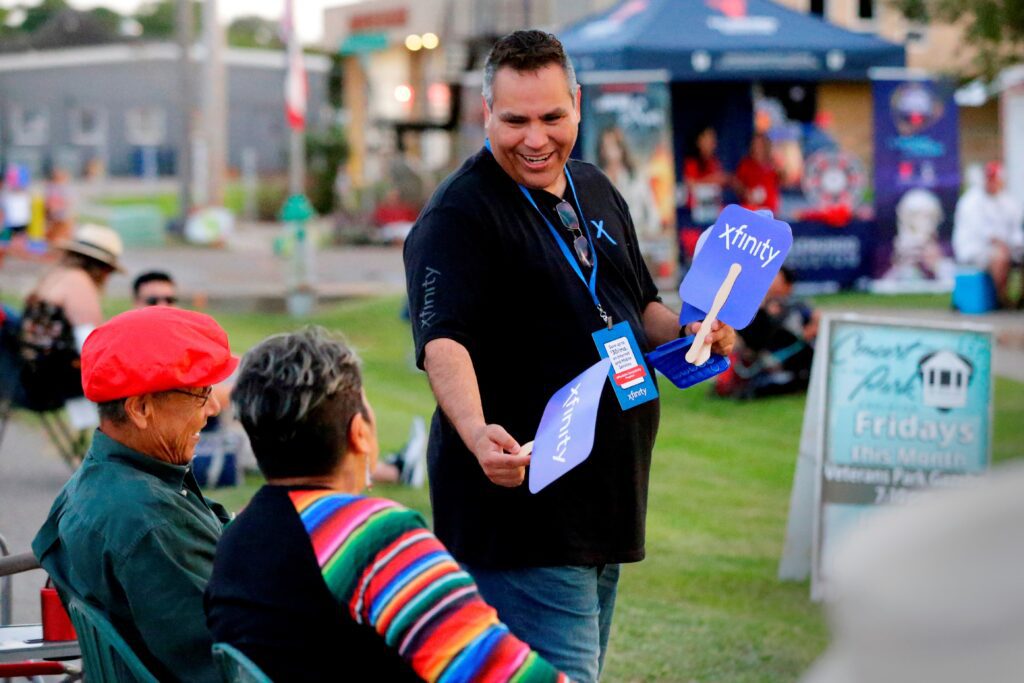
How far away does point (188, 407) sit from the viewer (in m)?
3.19

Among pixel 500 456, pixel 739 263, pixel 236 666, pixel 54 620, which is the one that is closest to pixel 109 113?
pixel 54 620

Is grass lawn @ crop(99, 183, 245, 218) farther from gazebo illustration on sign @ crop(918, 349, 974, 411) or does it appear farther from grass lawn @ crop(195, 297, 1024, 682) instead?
gazebo illustration on sign @ crop(918, 349, 974, 411)

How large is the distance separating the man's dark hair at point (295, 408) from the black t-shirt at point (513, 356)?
57cm

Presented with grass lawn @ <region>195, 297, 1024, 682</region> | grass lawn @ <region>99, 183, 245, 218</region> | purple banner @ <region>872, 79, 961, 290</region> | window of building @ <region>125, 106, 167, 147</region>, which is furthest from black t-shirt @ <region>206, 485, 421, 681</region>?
window of building @ <region>125, 106, 167, 147</region>

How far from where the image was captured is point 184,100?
33.6 meters

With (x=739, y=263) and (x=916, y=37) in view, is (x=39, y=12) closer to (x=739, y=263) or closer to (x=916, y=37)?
(x=916, y=37)

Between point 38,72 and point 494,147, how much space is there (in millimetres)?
71434

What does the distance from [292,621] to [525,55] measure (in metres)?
1.37

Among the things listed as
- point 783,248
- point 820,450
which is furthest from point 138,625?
point 820,450

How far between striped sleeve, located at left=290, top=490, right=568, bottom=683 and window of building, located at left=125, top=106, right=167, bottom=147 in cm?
7109

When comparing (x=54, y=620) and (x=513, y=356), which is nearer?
(x=513, y=356)

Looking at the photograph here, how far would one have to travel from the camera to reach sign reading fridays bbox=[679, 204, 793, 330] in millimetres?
3324

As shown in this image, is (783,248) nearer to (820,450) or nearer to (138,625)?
(138,625)

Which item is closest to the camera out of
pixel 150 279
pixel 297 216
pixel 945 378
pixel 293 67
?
pixel 945 378
